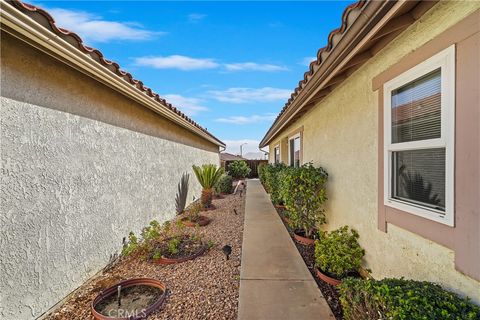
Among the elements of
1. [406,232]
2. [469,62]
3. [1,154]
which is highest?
[469,62]

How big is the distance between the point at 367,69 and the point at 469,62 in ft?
5.63

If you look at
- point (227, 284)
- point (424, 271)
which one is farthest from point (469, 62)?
point (227, 284)

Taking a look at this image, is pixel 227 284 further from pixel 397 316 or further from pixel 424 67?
pixel 424 67

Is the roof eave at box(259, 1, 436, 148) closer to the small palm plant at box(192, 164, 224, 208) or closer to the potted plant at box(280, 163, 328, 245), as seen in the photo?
the potted plant at box(280, 163, 328, 245)

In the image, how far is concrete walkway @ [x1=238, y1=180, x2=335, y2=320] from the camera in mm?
2828

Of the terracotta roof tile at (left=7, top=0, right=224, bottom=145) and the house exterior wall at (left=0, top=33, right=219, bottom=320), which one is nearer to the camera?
the terracotta roof tile at (left=7, top=0, right=224, bottom=145)

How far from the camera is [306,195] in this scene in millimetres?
4961

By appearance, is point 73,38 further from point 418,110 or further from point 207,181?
point 207,181

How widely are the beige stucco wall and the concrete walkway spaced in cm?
99

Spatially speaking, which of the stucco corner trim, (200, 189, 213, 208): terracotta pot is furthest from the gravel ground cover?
(200, 189, 213, 208): terracotta pot

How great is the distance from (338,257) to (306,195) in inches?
64.3

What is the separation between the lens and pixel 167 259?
14.4 ft

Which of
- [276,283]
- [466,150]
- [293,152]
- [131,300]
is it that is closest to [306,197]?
[276,283]

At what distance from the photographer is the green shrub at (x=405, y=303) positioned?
1.64 metres
